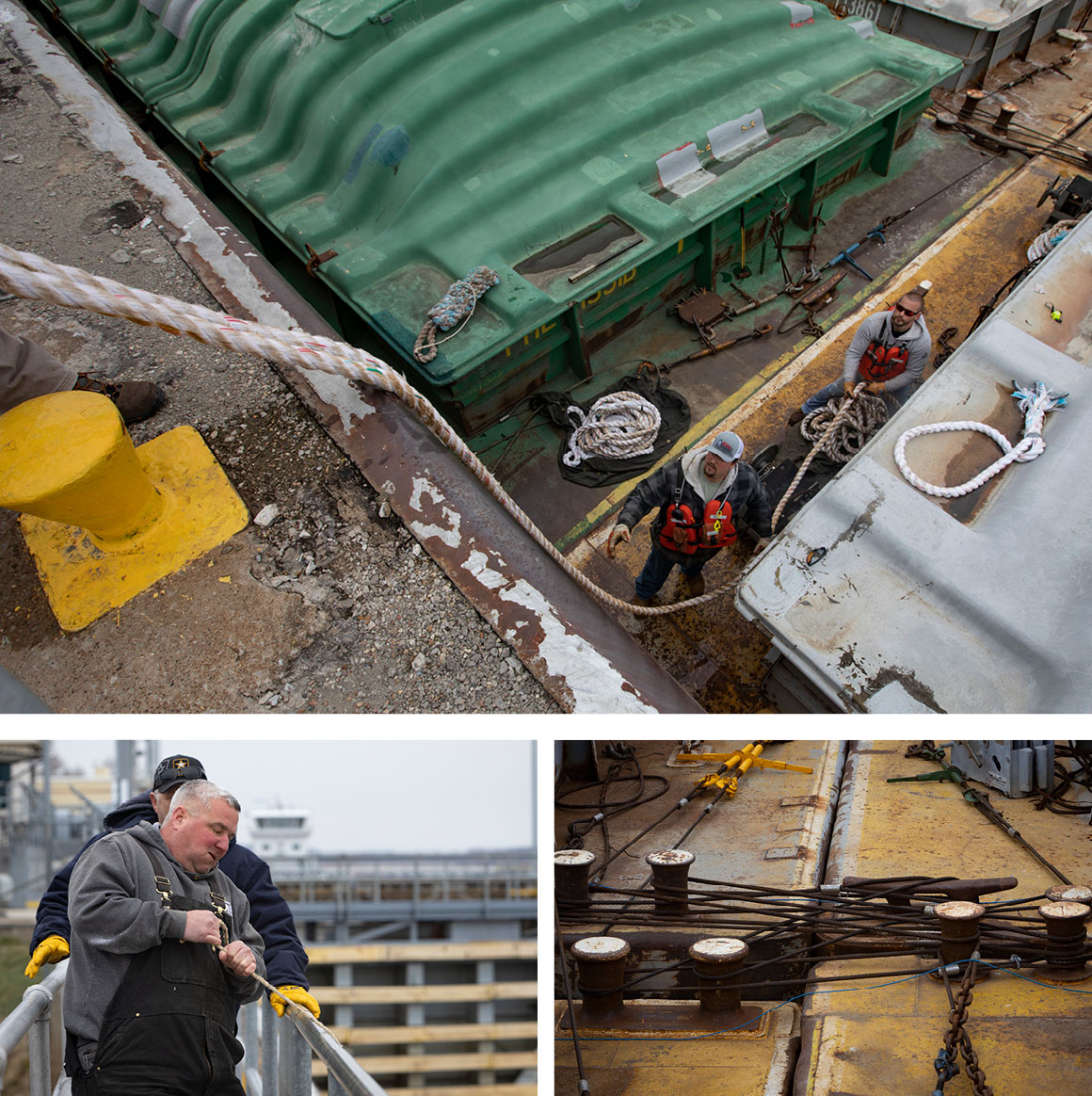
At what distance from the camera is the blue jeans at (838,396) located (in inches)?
209

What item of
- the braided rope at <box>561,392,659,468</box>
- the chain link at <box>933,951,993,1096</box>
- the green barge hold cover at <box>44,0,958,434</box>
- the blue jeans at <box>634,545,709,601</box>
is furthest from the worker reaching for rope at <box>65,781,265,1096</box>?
the braided rope at <box>561,392,659,468</box>

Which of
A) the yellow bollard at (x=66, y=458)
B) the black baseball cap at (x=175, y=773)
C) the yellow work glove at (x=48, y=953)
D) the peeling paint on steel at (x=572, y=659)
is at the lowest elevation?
the yellow work glove at (x=48, y=953)

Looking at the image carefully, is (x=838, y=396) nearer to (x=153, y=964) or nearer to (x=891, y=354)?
(x=891, y=354)

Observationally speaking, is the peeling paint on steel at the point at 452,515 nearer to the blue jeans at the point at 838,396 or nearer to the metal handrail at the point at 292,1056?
the metal handrail at the point at 292,1056

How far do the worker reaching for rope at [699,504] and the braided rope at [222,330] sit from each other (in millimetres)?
676

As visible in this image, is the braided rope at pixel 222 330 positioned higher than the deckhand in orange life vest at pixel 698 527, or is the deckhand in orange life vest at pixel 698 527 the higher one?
the deckhand in orange life vest at pixel 698 527

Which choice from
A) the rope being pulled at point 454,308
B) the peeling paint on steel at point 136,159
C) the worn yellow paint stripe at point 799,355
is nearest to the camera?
the peeling paint on steel at point 136,159

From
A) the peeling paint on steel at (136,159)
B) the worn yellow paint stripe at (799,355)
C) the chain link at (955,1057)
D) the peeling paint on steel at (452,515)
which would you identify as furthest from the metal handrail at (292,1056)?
the worn yellow paint stripe at (799,355)

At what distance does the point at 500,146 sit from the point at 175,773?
4.62 m

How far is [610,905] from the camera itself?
3771 millimetres

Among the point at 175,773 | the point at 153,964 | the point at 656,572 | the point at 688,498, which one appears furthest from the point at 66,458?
the point at 656,572

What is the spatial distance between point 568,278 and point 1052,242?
363 cm

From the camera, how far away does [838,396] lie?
17.8 feet

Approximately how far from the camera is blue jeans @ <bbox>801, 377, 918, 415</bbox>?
530 centimetres
